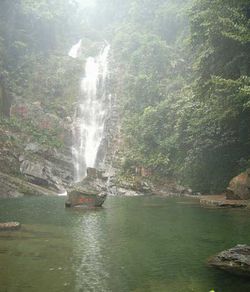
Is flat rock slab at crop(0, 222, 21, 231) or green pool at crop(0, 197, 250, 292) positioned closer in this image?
green pool at crop(0, 197, 250, 292)

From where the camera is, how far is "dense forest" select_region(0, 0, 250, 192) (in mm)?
26281

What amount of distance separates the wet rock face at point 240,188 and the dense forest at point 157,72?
4.16 meters

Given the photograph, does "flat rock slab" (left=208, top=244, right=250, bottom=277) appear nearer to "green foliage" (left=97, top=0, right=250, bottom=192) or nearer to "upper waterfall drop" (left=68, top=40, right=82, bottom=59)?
"green foliage" (left=97, top=0, right=250, bottom=192)

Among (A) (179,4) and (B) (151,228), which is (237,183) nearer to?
(B) (151,228)

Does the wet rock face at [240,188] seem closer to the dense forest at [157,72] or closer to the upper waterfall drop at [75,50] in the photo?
the dense forest at [157,72]

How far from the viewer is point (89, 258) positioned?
10.9 metres

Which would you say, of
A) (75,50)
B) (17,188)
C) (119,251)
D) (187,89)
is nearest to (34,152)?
(17,188)

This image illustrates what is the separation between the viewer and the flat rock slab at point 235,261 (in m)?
9.27

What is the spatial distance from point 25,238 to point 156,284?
616cm

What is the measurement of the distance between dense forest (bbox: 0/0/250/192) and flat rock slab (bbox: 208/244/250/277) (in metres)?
10.8

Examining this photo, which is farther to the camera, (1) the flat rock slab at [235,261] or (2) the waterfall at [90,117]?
(2) the waterfall at [90,117]

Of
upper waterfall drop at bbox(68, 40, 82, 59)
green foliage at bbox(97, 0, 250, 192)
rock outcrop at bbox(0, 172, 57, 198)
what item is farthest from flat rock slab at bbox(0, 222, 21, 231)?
upper waterfall drop at bbox(68, 40, 82, 59)

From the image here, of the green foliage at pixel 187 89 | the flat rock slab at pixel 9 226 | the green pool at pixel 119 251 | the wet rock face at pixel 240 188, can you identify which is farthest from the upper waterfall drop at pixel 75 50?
the flat rock slab at pixel 9 226

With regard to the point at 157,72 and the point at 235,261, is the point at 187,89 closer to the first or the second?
the point at 157,72
